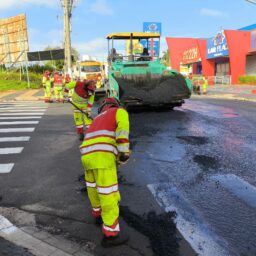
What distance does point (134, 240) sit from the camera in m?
3.48

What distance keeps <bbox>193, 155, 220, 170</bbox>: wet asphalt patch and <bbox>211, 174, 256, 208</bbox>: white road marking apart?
50 cm

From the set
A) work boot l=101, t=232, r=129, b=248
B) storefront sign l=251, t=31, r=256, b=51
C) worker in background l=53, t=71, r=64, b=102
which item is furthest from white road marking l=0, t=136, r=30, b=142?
storefront sign l=251, t=31, r=256, b=51

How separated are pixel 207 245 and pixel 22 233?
2.00m

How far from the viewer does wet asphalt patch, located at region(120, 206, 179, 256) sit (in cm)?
329

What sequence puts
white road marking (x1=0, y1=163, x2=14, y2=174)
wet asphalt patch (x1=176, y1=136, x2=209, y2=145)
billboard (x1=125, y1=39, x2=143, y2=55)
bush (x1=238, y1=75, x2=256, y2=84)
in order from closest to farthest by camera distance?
white road marking (x1=0, y1=163, x2=14, y2=174) → wet asphalt patch (x1=176, y1=136, x2=209, y2=145) → billboard (x1=125, y1=39, x2=143, y2=55) → bush (x1=238, y1=75, x2=256, y2=84)

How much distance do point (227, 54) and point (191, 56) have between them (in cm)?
1024

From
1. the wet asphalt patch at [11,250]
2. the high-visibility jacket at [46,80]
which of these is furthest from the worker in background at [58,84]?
the wet asphalt patch at [11,250]

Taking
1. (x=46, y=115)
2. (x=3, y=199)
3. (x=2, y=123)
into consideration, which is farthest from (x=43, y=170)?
(x=46, y=115)

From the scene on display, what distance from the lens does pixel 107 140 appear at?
355 cm

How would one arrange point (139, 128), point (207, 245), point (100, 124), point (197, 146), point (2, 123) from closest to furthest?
point (207, 245), point (100, 124), point (197, 146), point (139, 128), point (2, 123)

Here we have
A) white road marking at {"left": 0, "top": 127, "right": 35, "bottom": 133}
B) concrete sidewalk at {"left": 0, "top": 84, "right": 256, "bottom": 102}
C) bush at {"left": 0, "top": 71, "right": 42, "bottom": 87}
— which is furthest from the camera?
bush at {"left": 0, "top": 71, "right": 42, "bottom": 87}

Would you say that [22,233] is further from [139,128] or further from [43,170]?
[139,128]

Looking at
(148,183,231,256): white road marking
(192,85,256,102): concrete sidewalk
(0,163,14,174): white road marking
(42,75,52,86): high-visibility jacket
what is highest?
(42,75,52,86): high-visibility jacket

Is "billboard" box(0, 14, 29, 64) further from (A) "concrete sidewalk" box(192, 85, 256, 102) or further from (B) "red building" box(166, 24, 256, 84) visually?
(B) "red building" box(166, 24, 256, 84)
